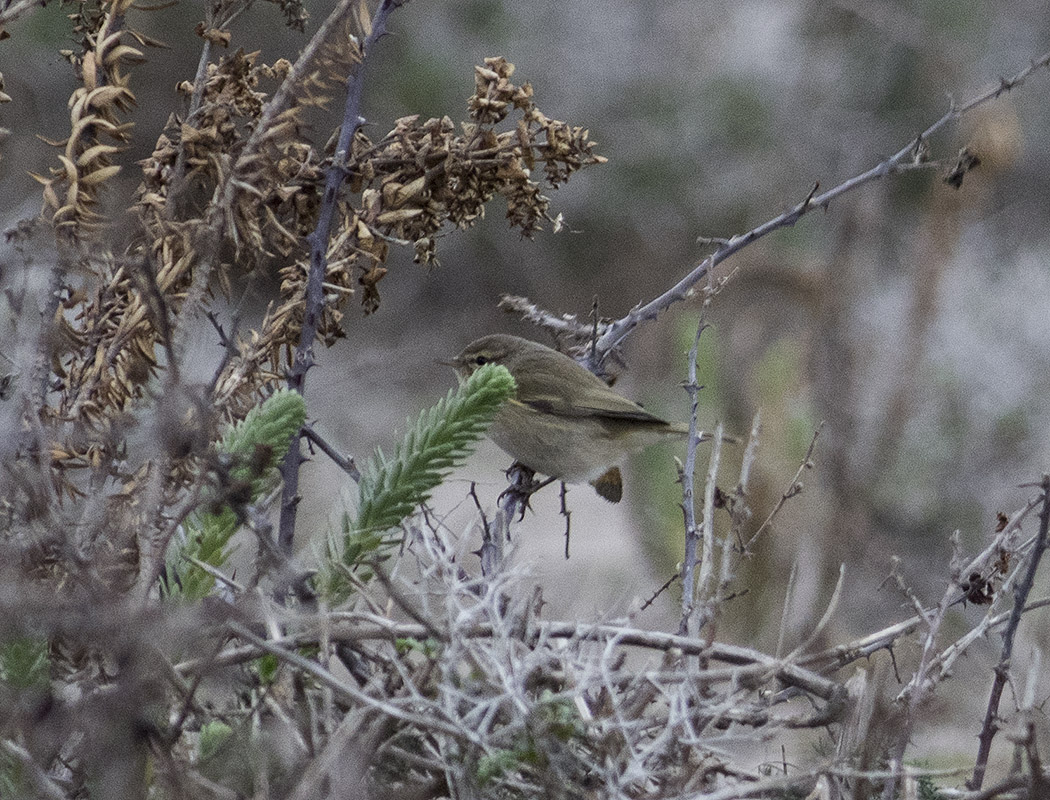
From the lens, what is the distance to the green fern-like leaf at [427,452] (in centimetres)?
174

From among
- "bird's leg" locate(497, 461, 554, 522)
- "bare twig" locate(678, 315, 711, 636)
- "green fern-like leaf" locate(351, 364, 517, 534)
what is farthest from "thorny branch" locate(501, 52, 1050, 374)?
"green fern-like leaf" locate(351, 364, 517, 534)

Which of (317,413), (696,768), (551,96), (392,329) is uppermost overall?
(551,96)

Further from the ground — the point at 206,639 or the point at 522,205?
the point at 522,205

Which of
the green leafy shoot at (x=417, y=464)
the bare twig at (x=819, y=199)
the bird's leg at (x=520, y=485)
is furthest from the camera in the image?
the bird's leg at (x=520, y=485)

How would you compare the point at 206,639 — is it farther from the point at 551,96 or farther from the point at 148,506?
the point at 551,96

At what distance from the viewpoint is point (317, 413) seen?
749 cm

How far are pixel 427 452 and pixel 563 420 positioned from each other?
2.49 metres

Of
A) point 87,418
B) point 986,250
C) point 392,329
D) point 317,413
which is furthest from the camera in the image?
point 392,329

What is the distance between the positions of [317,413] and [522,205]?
555 centimetres

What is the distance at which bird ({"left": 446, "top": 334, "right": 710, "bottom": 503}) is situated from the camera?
4008 mm

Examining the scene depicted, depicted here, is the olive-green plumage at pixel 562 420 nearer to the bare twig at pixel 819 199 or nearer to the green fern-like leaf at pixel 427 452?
the bare twig at pixel 819 199

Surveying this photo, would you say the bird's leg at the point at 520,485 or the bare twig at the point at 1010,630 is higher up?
the bird's leg at the point at 520,485

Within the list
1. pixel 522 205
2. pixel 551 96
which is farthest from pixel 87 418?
pixel 551 96

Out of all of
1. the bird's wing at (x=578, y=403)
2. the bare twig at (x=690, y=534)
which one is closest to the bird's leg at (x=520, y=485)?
the bird's wing at (x=578, y=403)
